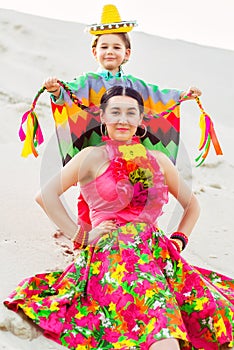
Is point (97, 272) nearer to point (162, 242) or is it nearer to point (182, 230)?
point (162, 242)

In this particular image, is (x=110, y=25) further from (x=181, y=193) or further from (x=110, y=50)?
(x=181, y=193)

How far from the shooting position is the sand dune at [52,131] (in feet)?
8.62

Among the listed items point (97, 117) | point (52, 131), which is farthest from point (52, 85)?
point (52, 131)

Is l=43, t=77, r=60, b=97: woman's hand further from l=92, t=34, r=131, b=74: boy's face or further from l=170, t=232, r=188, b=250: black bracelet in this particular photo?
l=170, t=232, r=188, b=250: black bracelet

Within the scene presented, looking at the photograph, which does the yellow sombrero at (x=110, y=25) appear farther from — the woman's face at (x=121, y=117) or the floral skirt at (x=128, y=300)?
the floral skirt at (x=128, y=300)

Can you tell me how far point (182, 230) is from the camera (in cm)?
240

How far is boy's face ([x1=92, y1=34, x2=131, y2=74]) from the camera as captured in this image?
8.64ft

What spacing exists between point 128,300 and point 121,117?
0.62 meters

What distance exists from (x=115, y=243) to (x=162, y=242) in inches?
6.3

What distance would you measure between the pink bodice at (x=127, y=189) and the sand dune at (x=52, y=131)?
0.39 metres

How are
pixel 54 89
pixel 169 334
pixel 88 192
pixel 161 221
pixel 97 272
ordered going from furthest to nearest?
pixel 161 221
pixel 54 89
pixel 88 192
pixel 97 272
pixel 169 334

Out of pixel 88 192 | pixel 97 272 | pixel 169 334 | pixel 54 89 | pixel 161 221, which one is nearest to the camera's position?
pixel 169 334

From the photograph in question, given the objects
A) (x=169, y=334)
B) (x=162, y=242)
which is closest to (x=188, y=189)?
(x=162, y=242)

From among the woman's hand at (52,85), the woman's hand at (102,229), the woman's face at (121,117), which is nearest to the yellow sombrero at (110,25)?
the woman's hand at (52,85)
